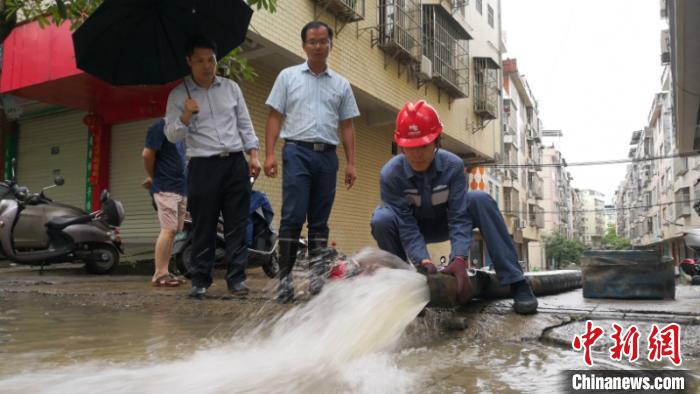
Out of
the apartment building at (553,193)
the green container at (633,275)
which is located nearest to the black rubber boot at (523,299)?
the green container at (633,275)

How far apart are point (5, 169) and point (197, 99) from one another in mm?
10088

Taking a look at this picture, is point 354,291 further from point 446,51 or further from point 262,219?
point 446,51

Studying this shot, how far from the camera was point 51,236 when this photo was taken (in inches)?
293

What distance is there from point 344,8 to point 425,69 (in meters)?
3.84

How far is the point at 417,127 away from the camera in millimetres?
2807

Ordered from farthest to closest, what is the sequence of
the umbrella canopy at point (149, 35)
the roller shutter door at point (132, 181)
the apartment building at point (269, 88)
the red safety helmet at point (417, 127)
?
1. the roller shutter door at point (132, 181)
2. the apartment building at point (269, 88)
3. the umbrella canopy at point (149, 35)
4. the red safety helmet at point (417, 127)

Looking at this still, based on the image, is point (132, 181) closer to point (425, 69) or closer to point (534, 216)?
point (425, 69)

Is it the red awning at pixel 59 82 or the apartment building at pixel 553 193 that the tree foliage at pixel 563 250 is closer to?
the apartment building at pixel 553 193

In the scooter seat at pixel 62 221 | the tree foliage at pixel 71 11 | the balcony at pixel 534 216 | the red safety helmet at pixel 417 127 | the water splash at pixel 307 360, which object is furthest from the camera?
the balcony at pixel 534 216

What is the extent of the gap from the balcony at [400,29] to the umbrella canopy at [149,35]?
26.9 ft

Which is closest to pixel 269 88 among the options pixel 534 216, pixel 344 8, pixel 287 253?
pixel 344 8

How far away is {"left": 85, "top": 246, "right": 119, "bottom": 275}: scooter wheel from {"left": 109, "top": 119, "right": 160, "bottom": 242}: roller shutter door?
1841 mm

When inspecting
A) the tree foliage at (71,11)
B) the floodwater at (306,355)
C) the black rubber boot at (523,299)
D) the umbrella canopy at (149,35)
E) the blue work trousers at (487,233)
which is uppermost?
the tree foliage at (71,11)

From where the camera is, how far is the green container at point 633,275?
12.0 ft
